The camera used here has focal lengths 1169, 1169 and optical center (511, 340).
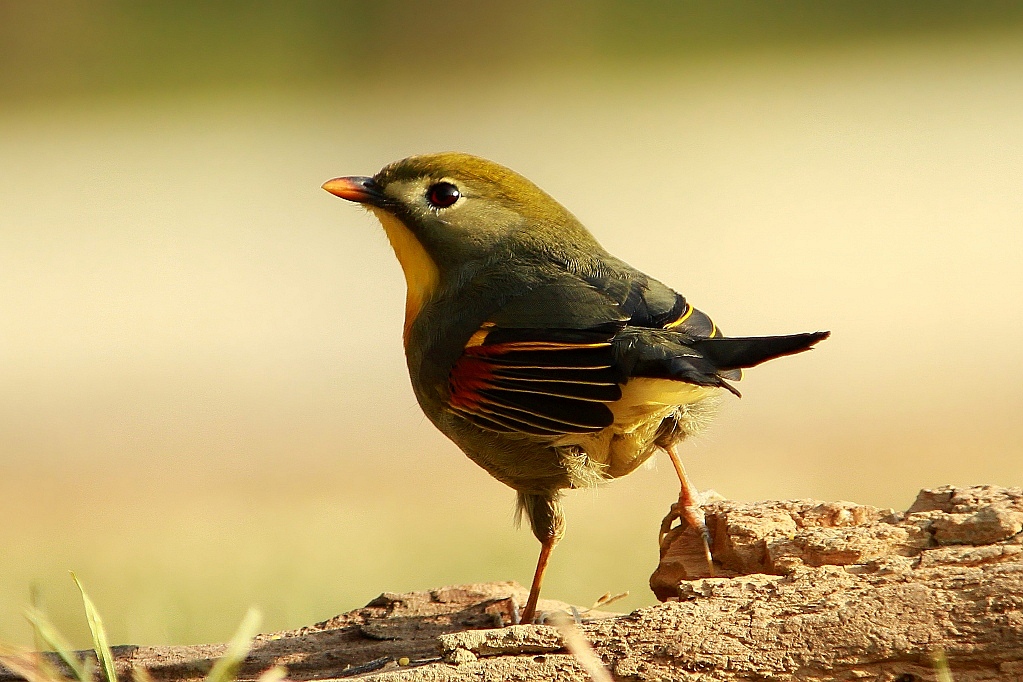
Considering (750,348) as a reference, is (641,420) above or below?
below

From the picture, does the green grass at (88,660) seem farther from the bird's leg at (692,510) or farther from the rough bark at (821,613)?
the bird's leg at (692,510)

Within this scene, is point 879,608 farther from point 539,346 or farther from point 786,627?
point 539,346

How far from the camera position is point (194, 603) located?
6324mm

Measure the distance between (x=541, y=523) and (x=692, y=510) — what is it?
23.0 inches

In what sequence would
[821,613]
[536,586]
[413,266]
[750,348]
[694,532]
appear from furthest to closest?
[413,266], [536,586], [694,532], [750,348], [821,613]

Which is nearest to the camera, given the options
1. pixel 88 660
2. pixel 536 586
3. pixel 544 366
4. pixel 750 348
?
pixel 750 348

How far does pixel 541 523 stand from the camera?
447 centimetres

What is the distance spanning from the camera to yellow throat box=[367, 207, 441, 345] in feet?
15.6

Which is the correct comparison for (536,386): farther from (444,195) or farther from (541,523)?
(444,195)

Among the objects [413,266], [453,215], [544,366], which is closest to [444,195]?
[453,215]

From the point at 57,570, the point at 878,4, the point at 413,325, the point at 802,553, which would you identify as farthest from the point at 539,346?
the point at 878,4

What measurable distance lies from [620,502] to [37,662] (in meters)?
5.58

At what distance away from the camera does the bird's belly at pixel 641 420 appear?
3865 millimetres

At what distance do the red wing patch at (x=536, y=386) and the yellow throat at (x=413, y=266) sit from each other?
547 mm
